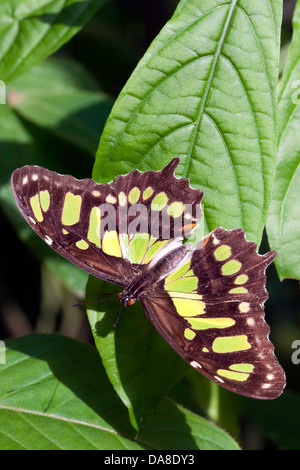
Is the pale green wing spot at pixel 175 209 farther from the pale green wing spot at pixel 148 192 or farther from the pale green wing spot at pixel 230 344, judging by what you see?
the pale green wing spot at pixel 230 344

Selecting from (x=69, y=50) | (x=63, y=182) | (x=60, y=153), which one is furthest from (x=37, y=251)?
(x=69, y=50)

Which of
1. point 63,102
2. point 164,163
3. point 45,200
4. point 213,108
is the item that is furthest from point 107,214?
point 63,102

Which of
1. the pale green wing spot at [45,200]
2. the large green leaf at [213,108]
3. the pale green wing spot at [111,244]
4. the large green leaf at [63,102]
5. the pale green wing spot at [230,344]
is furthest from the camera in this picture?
the large green leaf at [63,102]

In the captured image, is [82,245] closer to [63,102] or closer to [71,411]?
[71,411]

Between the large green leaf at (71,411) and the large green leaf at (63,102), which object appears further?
the large green leaf at (63,102)

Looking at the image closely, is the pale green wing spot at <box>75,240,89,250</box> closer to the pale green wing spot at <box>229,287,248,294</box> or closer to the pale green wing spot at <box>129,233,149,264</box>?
the pale green wing spot at <box>129,233,149,264</box>

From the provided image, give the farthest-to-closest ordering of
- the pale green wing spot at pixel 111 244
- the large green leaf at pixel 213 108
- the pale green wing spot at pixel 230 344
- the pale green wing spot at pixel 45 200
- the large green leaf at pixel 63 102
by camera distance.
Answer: the large green leaf at pixel 63 102, the pale green wing spot at pixel 111 244, the pale green wing spot at pixel 45 200, the pale green wing spot at pixel 230 344, the large green leaf at pixel 213 108

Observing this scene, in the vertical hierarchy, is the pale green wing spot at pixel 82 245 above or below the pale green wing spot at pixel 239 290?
below

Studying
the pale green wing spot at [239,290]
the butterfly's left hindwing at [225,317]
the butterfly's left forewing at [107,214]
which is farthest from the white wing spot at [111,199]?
the pale green wing spot at [239,290]
